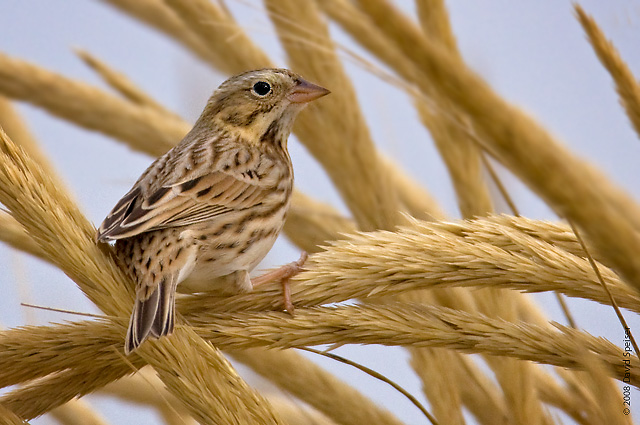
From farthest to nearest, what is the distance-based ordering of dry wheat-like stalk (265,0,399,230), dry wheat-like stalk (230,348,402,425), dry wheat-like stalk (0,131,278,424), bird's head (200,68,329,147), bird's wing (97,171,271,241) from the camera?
bird's head (200,68,329,147) → dry wheat-like stalk (265,0,399,230) → dry wheat-like stalk (230,348,402,425) → bird's wing (97,171,271,241) → dry wheat-like stalk (0,131,278,424)

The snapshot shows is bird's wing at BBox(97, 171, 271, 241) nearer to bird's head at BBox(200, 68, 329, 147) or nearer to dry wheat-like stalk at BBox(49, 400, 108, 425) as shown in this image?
bird's head at BBox(200, 68, 329, 147)

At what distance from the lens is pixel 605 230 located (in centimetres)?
70

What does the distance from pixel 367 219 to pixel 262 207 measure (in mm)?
264

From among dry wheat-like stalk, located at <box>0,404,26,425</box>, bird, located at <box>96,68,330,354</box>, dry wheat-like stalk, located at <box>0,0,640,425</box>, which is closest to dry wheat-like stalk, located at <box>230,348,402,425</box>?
dry wheat-like stalk, located at <box>0,0,640,425</box>

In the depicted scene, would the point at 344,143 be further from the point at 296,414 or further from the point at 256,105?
the point at 296,414

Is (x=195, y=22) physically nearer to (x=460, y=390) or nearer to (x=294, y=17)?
(x=294, y=17)

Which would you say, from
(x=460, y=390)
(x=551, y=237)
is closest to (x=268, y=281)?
(x=551, y=237)

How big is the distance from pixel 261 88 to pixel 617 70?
1.46 meters

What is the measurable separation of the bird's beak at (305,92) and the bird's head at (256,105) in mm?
39

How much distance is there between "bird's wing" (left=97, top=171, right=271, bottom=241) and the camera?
1.62m

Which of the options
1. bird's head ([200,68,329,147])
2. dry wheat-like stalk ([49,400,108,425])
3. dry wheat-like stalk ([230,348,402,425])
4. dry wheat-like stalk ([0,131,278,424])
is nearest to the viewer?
dry wheat-like stalk ([0,131,278,424])

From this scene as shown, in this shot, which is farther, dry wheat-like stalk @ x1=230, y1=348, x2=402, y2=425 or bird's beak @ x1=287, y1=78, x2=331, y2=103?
bird's beak @ x1=287, y1=78, x2=331, y2=103

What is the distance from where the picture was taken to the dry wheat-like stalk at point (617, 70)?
35.4 inches

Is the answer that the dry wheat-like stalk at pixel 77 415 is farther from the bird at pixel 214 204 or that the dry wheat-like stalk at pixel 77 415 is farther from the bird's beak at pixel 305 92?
the bird's beak at pixel 305 92
